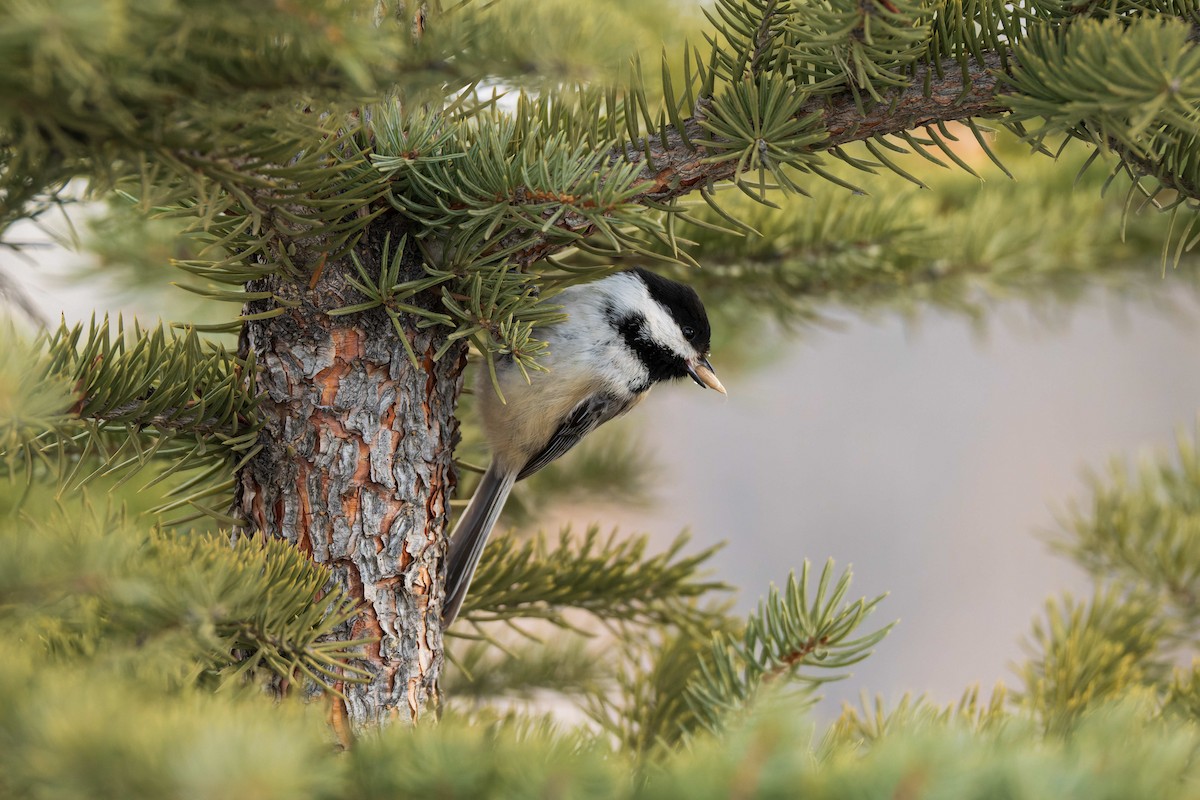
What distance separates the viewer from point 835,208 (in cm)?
90

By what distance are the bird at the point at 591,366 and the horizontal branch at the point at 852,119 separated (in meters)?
0.50

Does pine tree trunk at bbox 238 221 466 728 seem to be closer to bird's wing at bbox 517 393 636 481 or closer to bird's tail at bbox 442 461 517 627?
bird's tail at bbox 442 461 517 627

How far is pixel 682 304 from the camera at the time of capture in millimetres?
1144

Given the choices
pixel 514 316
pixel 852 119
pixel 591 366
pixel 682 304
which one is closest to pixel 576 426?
pixel 591 366

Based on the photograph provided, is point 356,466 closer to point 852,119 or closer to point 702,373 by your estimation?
point 852,119

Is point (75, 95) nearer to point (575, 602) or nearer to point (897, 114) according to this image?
point (897, 114)

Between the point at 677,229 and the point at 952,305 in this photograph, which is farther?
the point at 952,305

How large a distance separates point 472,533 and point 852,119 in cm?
61

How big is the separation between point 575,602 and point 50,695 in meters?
0.55

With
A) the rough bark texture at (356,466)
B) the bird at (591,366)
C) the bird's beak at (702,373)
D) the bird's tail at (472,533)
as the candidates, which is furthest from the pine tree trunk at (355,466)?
the bird's beak at (702,373)

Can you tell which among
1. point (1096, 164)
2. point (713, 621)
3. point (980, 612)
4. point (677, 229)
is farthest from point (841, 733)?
point (980, 612)

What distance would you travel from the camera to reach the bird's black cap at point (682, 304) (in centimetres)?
113

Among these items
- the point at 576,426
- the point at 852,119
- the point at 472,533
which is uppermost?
the point at 852,119

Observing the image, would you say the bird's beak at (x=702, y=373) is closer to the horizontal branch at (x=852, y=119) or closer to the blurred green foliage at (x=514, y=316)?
the blurred green foliage at (x=514, y=316)
